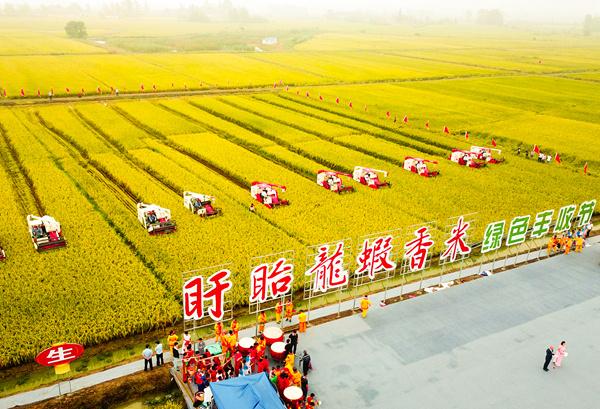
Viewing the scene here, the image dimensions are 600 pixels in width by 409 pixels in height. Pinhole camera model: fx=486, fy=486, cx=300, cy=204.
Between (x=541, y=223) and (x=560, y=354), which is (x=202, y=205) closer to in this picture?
(x=541, y=223)

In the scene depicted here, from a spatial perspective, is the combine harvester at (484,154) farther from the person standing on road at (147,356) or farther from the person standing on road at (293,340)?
the person standing on road at (147,356)

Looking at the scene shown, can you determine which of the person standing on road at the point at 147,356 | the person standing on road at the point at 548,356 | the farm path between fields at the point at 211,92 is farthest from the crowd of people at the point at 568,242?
the farm path between fields at the point at 211,92

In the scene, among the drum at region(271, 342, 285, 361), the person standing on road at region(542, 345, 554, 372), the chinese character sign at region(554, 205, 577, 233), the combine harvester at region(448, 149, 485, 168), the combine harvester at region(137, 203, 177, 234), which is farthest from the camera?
the combine harvester at region(448, 149, 485, 168)

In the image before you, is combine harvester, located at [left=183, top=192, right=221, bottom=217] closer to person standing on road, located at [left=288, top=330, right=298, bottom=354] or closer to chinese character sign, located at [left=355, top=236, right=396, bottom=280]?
chinese character sign, located at [left=355, top=236, right=396, bottom=280]

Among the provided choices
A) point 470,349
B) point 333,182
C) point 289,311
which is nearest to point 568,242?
point 470,349

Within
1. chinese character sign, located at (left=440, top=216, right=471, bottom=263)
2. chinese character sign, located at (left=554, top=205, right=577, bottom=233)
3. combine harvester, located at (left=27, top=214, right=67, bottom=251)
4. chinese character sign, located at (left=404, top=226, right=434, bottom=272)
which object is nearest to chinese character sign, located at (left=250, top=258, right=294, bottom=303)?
chinese character sign, located at (left=404, top=226, right=434, bottom=272)

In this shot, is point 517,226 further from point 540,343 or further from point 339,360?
point 339,360
